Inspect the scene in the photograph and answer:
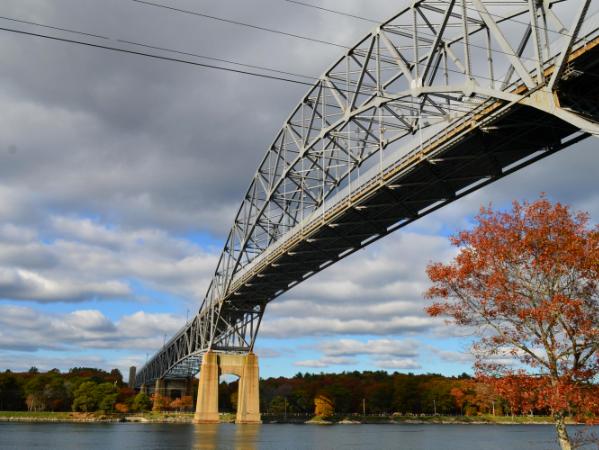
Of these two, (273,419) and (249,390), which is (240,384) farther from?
(273,419)

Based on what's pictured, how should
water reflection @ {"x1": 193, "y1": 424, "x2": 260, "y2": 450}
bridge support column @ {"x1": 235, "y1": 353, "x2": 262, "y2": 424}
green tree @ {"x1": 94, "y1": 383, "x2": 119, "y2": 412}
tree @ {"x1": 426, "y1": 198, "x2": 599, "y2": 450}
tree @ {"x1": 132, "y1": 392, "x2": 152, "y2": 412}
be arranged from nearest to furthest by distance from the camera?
tree @ {"x1": 426, "y1": 198, "x2": 599, "y2": 450} → water reflection @ {"x1": 193, "y1": 424, "x2": 260, "y2": 450} → bridge support column @ {"x1": 235, "y1": 353, "x2": 262, "y2": 424} → green tree @ {"x1": 94, "y1": 383, "x2": 119, "y2": 412} → tree @ {"x1": 132, "y1": 392, "x2": 152, "y2": 412}

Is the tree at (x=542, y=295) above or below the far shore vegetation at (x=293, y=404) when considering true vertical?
above

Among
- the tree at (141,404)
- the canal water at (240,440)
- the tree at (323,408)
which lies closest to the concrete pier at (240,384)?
the canal water at (240,440)

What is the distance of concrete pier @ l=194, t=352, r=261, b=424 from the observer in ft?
246

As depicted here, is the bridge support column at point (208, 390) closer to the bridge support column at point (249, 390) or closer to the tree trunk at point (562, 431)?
the bridge support column at point (249, 390)

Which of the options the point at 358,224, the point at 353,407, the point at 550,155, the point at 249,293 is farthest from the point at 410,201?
the point at 353,407

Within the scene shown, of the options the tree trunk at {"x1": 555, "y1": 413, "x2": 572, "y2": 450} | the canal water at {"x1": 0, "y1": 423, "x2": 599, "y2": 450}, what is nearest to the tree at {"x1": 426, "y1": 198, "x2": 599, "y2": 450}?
the tree trunk at {"x1": 555, "y1": 413, "x2": 572, "y2": 450}

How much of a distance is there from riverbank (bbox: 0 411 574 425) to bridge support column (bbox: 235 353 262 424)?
53.8ft

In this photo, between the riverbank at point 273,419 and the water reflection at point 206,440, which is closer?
the water reflection at point 206,440

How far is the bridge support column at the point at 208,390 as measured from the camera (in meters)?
75.1

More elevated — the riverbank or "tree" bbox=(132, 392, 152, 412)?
"tree" bbox=(132, 392, 152, 412)

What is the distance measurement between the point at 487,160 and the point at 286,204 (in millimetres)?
27835

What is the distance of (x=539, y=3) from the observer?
69.5 feet

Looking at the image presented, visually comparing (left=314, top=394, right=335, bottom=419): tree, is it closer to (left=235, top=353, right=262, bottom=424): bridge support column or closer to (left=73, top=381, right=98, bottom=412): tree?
(left=235, top=353, right=262, bottom=424): bridge support column
